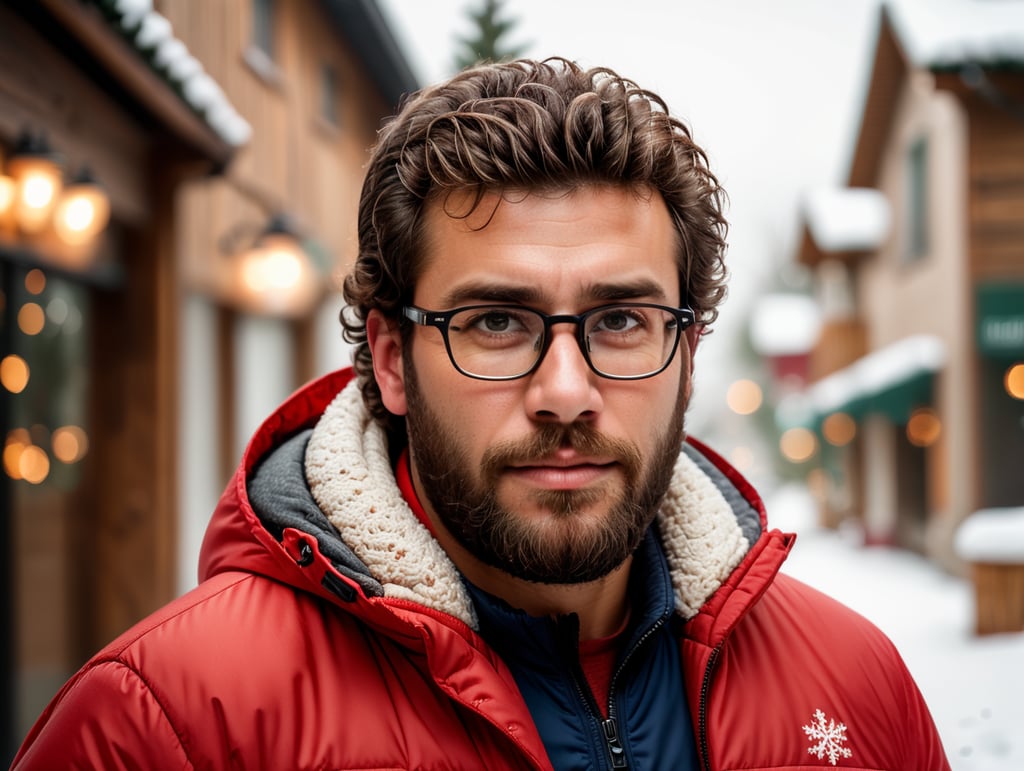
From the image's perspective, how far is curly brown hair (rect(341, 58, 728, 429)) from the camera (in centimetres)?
175

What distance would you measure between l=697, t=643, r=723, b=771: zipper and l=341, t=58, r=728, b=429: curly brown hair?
0.70 metres

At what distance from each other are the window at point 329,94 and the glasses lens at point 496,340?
7009mm

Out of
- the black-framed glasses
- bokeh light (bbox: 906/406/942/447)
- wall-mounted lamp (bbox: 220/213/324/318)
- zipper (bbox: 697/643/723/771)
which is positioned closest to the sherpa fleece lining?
zipper (bbox: 697/643/723/771)

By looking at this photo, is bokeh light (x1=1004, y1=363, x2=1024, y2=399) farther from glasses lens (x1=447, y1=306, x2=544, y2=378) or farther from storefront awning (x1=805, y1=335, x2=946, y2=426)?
glasses lens (x1=447, y1=306, x2=544, y2=378)

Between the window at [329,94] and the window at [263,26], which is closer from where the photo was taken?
the window at [263,26]

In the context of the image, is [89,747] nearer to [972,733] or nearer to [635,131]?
[635,131]

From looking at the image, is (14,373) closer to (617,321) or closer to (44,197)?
(44,197)

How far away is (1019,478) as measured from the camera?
9523 millimetres

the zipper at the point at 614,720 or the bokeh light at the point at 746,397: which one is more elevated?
the bokeh light at the point at 746,397

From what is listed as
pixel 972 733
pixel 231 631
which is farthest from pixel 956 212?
pixel 231 631

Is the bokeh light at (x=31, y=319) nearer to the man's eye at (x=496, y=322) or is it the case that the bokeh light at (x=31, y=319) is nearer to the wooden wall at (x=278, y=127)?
the wooden wall at (x=278, y=127)

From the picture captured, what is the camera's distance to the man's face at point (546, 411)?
5.49 ft

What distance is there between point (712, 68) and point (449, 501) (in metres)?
3.80

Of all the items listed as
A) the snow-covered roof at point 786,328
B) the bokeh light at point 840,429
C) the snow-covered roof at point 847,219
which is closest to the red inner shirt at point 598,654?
the snow-covered roof at point 847,219
